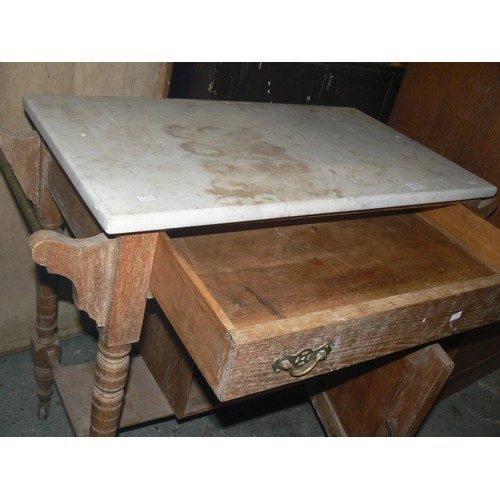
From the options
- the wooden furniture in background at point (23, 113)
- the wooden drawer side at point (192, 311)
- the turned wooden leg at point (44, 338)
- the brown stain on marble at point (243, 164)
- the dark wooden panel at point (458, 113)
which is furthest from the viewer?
the dark wooden panel at point (458, 113)

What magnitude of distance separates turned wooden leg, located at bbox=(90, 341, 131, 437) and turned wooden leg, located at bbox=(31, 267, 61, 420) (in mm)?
445

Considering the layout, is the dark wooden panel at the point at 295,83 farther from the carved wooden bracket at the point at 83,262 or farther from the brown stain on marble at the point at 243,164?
the carved wooden bracket at the point at 83,262

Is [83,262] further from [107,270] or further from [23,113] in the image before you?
[23,113]

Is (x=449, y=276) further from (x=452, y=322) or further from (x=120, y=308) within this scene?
(x=120, y=308)

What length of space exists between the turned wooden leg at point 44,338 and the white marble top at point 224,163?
490 mm

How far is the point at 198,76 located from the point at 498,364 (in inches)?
63.3

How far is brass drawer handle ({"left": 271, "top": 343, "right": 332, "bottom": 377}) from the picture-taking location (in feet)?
2.55

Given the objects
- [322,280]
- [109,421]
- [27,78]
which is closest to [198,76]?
[27,78]

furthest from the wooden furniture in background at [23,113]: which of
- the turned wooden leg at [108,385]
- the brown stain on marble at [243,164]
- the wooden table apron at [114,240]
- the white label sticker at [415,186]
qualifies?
the white label sticker at [415,186]

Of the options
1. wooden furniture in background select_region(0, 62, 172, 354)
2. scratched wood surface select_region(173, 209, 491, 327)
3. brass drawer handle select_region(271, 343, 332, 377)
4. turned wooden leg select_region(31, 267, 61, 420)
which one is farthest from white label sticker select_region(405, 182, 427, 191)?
turned wooden leg select_region(31, 267, 61, 420)

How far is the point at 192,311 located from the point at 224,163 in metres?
0.32

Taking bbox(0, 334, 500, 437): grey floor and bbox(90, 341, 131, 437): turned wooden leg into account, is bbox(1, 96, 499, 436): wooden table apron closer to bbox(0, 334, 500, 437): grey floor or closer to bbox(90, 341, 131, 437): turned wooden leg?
bbox(90, 341, 131, 437): turned wooden leg

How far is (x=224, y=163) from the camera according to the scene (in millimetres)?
983

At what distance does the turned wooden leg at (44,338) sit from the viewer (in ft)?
4.46
